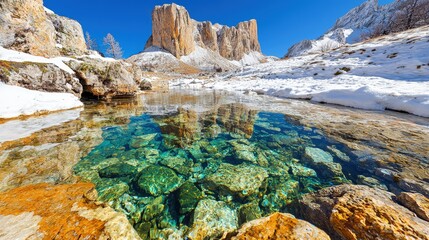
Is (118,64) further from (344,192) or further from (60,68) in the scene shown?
(344,192)

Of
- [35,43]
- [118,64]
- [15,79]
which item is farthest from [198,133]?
[35,43]

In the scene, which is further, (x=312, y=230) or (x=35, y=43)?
(x=35, y=43)

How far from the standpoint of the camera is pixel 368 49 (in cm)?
1939

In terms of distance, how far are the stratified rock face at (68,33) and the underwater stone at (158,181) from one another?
14.1m

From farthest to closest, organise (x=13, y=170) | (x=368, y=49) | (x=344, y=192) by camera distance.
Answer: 1. (x=368, y=49)
2. (x=13, y=170)
3. (x=344, y=192)

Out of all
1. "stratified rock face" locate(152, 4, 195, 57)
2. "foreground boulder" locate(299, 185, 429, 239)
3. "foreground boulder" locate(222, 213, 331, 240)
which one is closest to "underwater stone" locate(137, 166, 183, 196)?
"foreground boulder" locate(222, 213, 331, 240)

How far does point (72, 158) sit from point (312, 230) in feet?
14.9

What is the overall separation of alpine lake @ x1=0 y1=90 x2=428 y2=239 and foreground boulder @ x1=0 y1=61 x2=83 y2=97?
4100 millimetres

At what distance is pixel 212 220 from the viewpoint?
7.25 feet

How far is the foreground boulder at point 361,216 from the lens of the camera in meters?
1.56

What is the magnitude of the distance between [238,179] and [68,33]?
66.1ft

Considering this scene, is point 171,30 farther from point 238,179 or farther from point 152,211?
point 152,211

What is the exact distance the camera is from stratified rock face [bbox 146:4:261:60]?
267ft

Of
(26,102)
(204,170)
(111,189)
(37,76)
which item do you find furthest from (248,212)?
(37,76)
